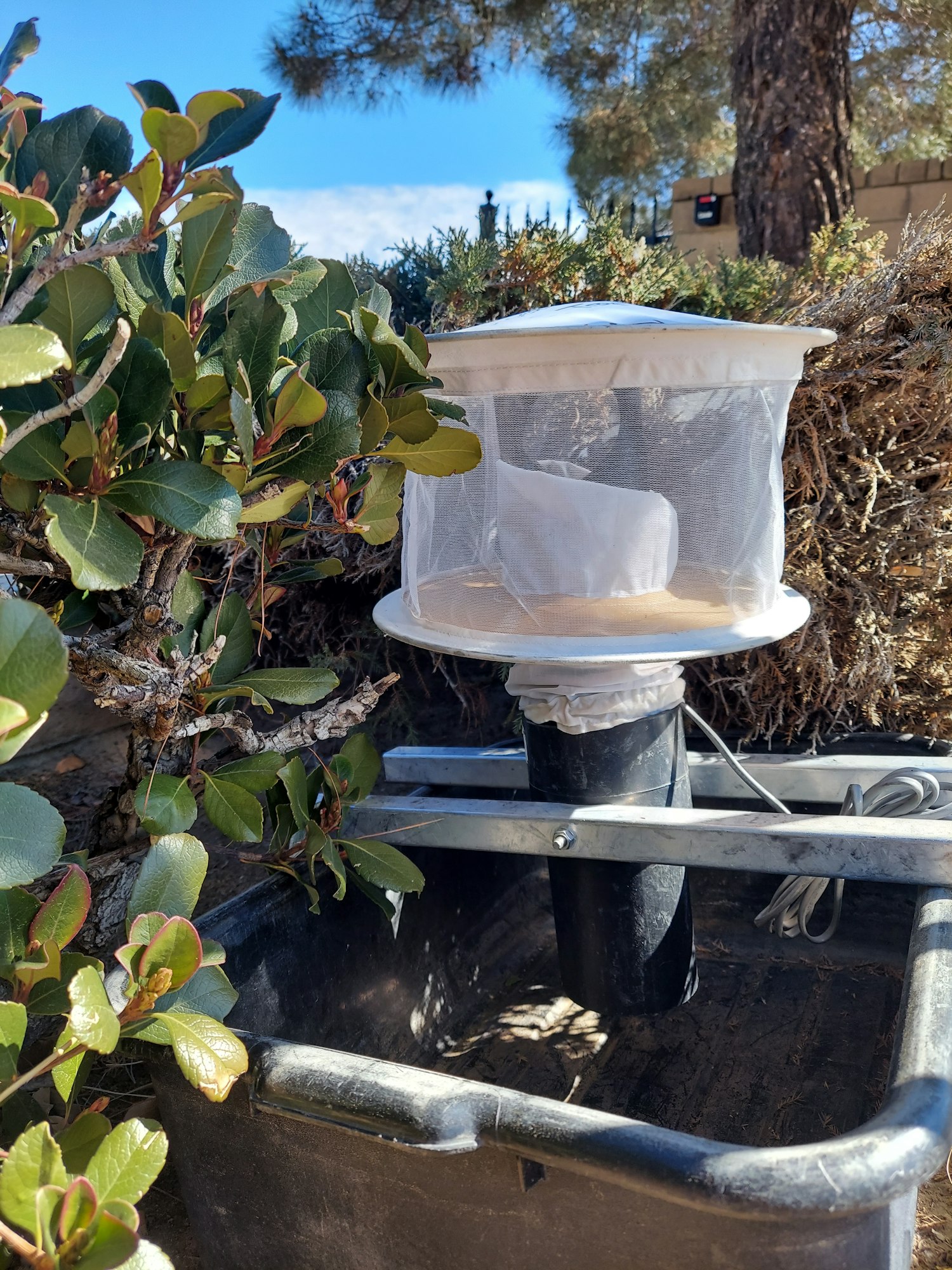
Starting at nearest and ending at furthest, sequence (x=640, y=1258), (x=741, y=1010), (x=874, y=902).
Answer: (x=640, y=1258) → (x=741, y=1010) → (x=874, y=902)

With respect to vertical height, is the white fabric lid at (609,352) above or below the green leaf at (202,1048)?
above

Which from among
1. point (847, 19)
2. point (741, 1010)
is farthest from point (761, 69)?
point (741, 1010)

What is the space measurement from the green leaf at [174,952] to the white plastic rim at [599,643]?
51 centimetres

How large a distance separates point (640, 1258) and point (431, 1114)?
0.24 metres

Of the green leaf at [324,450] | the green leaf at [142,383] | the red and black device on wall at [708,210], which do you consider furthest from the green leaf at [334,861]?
the red and black device on wall at [708,210]

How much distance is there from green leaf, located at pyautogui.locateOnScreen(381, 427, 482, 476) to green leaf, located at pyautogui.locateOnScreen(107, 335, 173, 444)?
26 centimetres

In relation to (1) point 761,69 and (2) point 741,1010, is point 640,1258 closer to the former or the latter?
(2) point 741,1010

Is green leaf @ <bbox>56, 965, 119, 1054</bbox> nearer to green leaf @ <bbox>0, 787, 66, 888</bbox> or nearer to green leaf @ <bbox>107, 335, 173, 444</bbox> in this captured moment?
green leaf @ <bbox>0, 787, 66, 888</bbox>

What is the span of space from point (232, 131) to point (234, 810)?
2.49 feet

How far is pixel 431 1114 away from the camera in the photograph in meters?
0.89

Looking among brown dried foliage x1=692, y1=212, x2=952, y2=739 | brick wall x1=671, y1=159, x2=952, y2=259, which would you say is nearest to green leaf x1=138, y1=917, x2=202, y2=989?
brown dried foliage x1=692, y1=212, x2=952, y2=739

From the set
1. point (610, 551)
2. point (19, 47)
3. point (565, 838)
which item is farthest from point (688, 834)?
point (19, 47)

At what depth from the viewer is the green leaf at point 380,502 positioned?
1.15 m

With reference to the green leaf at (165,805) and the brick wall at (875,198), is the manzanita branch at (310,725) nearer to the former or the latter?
the green leaf at (165,805)
